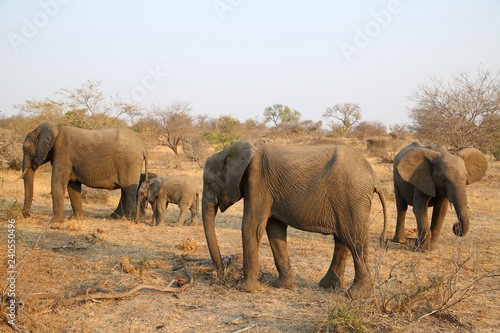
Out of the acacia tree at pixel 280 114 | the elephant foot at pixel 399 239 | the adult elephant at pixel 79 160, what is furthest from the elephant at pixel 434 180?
the acacia tree at pixel 280 114

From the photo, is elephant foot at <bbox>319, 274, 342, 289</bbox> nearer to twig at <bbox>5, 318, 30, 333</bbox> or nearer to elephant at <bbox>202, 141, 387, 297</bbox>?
elephant at <bbox>202, 141, 387, 297</bbox>

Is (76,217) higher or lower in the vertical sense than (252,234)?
lower

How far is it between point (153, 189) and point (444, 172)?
6681 mm

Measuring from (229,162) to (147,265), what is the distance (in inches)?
89.5

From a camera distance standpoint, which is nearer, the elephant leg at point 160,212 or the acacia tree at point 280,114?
the elephant leg at point 160,212

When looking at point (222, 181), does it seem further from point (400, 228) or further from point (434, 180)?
point (400, 228)

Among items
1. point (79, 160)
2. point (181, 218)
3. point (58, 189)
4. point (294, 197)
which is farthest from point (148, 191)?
point (294, 197)

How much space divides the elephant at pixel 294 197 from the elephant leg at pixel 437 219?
3.19m

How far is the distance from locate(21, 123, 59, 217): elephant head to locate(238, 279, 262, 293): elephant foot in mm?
6541

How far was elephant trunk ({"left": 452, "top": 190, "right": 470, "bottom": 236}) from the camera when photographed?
7.06 meters

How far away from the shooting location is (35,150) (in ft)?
32.9

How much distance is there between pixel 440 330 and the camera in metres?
4.36

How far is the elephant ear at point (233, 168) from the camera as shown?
5480 millimetres

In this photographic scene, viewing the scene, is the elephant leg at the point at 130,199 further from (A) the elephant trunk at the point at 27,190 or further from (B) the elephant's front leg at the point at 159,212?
(A) the elephant trunk at the point at 27,190
